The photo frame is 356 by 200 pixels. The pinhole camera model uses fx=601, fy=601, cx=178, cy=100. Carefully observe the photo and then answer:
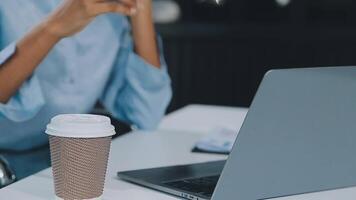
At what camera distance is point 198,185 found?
1.04 m

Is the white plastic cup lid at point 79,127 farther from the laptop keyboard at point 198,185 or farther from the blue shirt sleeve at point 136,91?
the blue shirt sleeve at point 136,91

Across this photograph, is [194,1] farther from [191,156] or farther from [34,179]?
[34,179]

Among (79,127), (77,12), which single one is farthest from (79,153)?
(77,12)

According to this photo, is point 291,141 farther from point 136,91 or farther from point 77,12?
point 136,91

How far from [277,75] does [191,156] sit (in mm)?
506

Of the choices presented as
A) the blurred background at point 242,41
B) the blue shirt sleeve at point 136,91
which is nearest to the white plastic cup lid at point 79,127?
the blue shirt sleeve at point 136,91

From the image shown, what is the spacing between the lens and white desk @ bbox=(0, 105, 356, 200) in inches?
40.8

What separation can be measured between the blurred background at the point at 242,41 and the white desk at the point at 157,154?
1.82 meters

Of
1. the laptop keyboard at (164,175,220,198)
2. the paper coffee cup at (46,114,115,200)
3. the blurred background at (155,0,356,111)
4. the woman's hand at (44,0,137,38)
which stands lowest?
the blurred background at (155,0,356,111)

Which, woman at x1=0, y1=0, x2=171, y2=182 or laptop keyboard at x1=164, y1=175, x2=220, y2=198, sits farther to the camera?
woman at x1=0, y1=0, x2=171, y2=182

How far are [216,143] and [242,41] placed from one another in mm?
2492

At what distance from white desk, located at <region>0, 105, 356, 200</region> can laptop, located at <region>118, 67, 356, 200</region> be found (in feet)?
0.12

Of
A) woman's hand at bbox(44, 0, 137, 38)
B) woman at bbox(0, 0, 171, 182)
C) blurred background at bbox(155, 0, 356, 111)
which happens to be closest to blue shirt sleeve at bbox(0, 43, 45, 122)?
woman at bbox(0, 0, 171, 182)

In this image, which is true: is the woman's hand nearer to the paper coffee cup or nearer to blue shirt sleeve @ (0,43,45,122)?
blue shirt sleeve @ (0,43,45,122)
